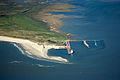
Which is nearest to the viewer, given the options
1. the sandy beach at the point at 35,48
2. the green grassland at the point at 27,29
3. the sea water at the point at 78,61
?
the sea water at the point at 78,61

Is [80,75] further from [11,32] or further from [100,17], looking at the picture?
[100,17]

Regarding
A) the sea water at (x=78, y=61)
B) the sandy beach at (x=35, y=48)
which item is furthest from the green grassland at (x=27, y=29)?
the sea water at (x=78, y=61)

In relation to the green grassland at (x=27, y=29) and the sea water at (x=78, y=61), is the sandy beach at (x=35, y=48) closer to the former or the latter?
the sea water at (x=78, y=61)

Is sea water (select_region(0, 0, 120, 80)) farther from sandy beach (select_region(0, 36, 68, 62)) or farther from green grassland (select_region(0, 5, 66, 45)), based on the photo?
green grassland (select_region(0, 5, 66, 45))

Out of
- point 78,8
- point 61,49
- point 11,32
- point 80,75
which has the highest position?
point 78,8

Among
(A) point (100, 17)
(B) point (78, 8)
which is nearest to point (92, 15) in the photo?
(A) point (100, 17)

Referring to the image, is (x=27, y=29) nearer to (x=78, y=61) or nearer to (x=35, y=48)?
(x=35, y=48)

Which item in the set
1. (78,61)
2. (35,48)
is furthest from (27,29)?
(78,61)

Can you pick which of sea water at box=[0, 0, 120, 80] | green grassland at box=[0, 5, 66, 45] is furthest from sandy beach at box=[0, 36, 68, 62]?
green grassland at box=[0, 5, 66, 45]
